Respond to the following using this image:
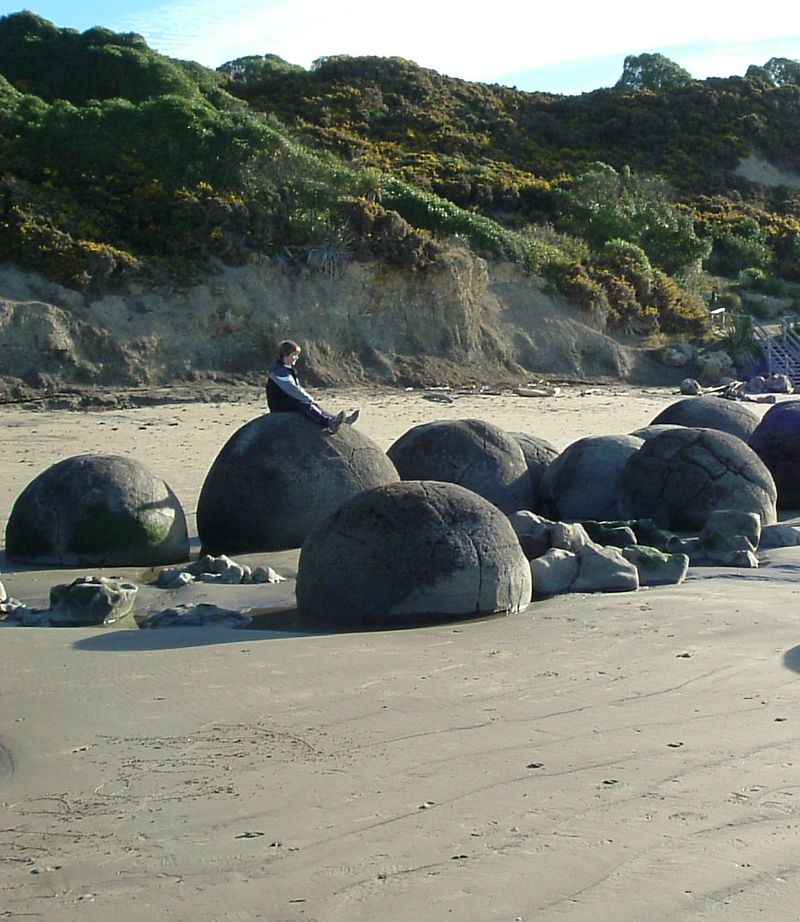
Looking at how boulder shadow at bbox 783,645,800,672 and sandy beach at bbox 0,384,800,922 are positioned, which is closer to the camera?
sandy beach at bbox 0,384,800,922

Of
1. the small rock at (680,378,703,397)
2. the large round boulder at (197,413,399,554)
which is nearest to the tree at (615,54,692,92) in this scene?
the small rock at (680,378,703,397)

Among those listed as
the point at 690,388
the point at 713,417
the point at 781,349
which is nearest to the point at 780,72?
the point at 781,349

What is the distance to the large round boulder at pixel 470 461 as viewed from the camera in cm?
1189

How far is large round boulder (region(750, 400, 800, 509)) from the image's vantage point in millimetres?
13625

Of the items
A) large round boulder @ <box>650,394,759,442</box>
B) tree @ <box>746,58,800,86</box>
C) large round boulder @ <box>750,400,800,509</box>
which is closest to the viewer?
large round boulder @ <box>750,400,800,509</box>

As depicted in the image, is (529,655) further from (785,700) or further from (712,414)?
(712,414)

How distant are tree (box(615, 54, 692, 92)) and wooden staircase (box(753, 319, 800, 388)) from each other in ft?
144

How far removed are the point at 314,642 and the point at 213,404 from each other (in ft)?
47.1

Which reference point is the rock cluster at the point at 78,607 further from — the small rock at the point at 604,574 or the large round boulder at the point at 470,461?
the large round boulder at the point at 470,461

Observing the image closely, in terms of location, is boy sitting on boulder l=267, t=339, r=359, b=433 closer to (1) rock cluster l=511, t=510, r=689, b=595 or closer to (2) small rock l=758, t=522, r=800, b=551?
(1) rock cluster l=511, t=510, r=689, b=595

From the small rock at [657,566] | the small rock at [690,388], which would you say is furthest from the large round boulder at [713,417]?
the small rock at [690,388]

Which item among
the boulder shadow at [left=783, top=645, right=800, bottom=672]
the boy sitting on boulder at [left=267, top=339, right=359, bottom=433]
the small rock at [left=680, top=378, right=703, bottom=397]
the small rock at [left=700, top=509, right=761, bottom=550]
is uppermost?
the boy sitting on boulder at [left=267, top=339, right=359, bottom=433]

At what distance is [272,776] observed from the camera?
17.5 ft

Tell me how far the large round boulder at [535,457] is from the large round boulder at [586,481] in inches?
2.7
